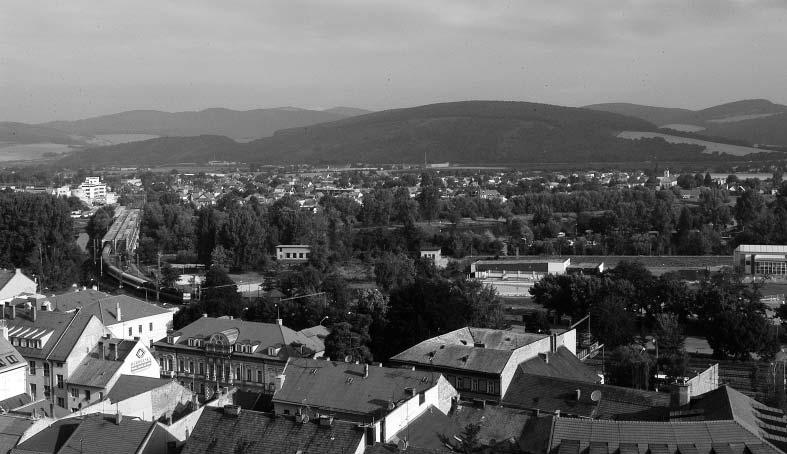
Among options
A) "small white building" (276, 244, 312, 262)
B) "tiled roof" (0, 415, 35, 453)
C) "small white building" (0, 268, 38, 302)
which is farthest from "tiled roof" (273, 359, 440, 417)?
"small white building" (276, 244, 312, 262)

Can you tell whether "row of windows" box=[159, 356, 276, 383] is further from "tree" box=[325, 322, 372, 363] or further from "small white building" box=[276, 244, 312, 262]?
"small white building" box=[276, 244, 312, 262]

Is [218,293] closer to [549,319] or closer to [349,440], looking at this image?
[549,319]

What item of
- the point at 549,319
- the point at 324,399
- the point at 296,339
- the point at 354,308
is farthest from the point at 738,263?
the point at 324,399

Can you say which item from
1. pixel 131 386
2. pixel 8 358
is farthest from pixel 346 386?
pixel 8 358

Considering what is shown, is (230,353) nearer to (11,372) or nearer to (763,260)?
(11,372)

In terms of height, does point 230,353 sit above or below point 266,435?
below

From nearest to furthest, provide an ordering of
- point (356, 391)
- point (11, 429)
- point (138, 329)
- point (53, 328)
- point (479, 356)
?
point (11, 429) → point (356, 391) → point (479, 356) → point (53, 328) → point (138, 329)
